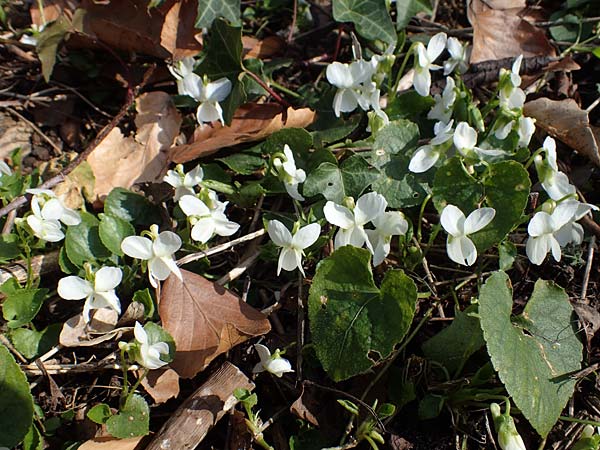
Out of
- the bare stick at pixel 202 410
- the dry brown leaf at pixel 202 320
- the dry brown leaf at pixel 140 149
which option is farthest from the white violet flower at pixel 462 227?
the dry brown leaf at pixel 140 149

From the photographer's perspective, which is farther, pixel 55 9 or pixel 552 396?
pixel 55 9

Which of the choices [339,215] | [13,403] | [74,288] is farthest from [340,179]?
[13,403]

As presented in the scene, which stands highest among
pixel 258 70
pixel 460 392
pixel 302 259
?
pixel 258 70

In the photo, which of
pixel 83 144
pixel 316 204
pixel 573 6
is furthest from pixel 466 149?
pixel 83 144

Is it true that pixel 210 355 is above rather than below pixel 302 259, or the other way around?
below

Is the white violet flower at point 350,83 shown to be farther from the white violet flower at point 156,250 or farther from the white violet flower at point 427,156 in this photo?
the white violet flower at point 156,250

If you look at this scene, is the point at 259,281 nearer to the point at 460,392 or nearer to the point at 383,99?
the point at 460,392

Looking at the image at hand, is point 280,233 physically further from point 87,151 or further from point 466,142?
point 87,151
